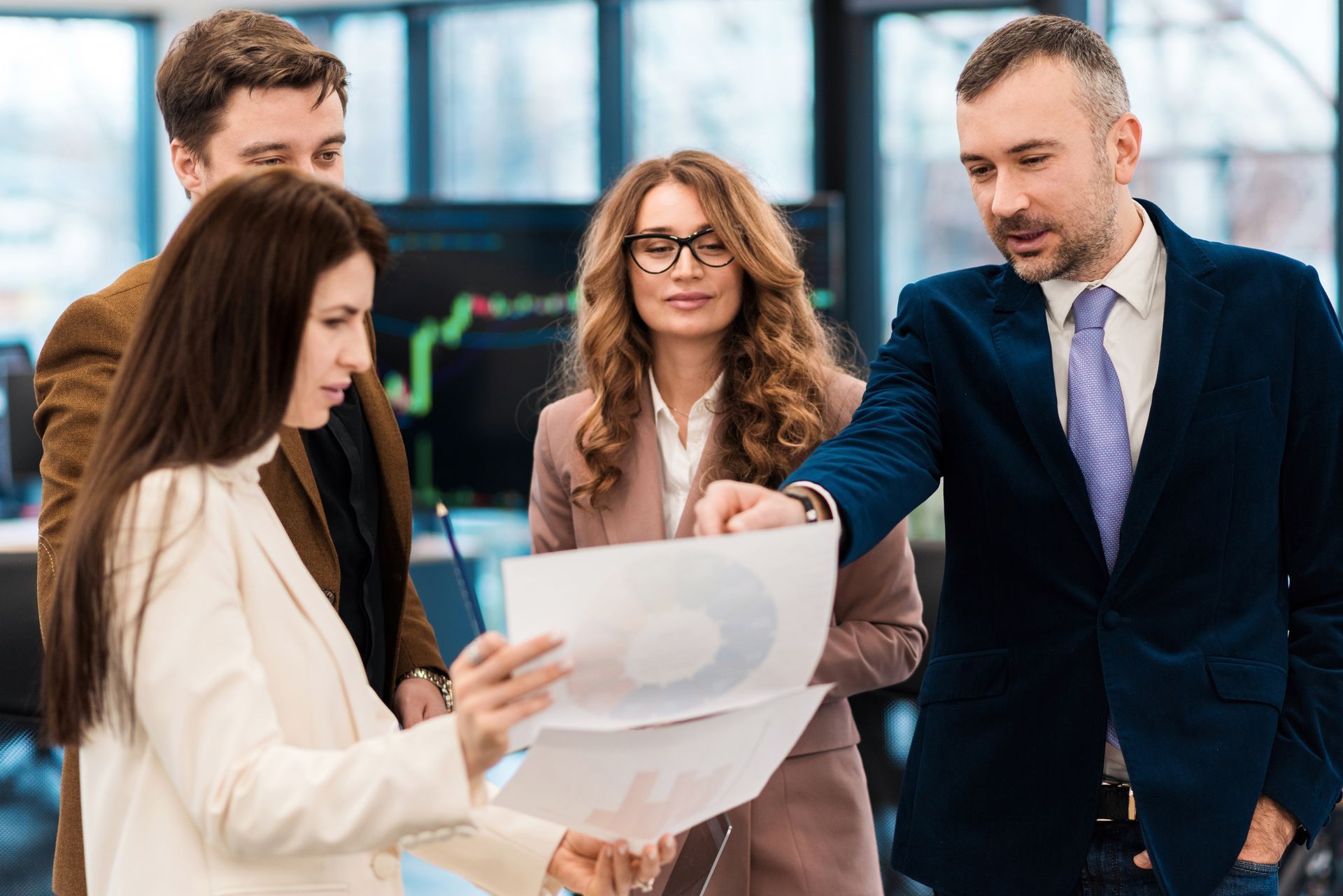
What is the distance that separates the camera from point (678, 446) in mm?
2064

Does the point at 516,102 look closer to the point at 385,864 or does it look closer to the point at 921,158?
the point at 921,158

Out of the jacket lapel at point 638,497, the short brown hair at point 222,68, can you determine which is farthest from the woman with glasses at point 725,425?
the short brown hair at point 222,68

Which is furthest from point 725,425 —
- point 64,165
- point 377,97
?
point 64,165

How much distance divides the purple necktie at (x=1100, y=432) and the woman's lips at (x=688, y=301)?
0.59 metres

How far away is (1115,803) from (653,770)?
73cm

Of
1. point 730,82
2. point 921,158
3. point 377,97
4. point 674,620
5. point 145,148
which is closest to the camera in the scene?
point 674,620

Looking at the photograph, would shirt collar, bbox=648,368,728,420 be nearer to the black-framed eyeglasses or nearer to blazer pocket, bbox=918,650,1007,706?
the black-framed eyeglasses

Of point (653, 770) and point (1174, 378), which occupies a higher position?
point (1174, 378)

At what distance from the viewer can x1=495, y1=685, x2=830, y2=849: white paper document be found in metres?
1.06

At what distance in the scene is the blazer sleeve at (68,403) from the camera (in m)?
1.42

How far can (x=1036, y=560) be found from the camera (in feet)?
5.20

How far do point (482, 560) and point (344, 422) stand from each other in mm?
4245

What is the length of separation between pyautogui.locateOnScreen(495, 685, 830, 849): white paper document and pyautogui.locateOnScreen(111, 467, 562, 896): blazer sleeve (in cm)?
7

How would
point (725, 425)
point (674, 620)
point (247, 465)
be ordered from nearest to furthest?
point (674, 620) → point (247, 465) → point (725, 425)
